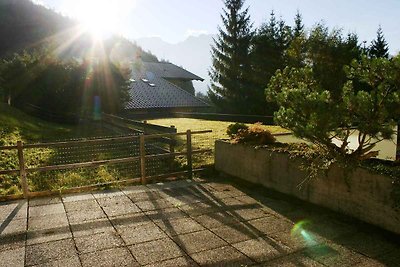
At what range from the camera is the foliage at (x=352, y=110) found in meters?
5.34

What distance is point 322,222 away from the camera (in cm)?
568

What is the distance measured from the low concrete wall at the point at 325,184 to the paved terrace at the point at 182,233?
0.24 meters

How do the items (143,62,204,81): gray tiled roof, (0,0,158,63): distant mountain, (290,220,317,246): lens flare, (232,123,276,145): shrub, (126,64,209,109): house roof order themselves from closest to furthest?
1. (290,220,317,246): lens flare
2. (232,123,276,145): shrub
3. (126,64,209,109): house roof
4. (143,62,204,81): gray tiled roof
5. (0,0,158,63): distant mountain

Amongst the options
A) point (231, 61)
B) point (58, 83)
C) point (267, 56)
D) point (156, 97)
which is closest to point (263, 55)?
point (267, 56)

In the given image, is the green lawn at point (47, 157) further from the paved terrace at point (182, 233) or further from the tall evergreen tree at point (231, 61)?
the tall evergreen tree at point (231, 61)

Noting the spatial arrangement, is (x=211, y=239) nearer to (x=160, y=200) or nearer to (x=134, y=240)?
(x=134, y=240)

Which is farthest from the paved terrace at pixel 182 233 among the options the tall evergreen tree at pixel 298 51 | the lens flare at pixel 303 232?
the tall evergreen tree at pixel 298 51

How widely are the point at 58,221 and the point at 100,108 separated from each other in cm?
2127

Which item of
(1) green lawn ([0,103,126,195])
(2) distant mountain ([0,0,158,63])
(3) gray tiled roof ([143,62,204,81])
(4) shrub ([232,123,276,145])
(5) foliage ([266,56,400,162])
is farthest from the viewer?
(2) distant mountain ([0,0,158,63])

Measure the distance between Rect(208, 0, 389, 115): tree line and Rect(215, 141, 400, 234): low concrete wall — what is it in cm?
1801

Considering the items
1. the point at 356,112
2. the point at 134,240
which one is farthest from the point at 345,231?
the point at 134,240

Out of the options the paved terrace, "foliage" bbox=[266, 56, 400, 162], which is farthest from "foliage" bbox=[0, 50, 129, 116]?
"foliage" bbox=[266, 56, 400, 162]

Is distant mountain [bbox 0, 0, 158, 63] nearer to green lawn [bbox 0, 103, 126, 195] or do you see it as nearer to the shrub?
green lawn [bbox 0, 103, 126, 195]

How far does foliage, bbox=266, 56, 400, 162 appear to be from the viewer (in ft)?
17.5
